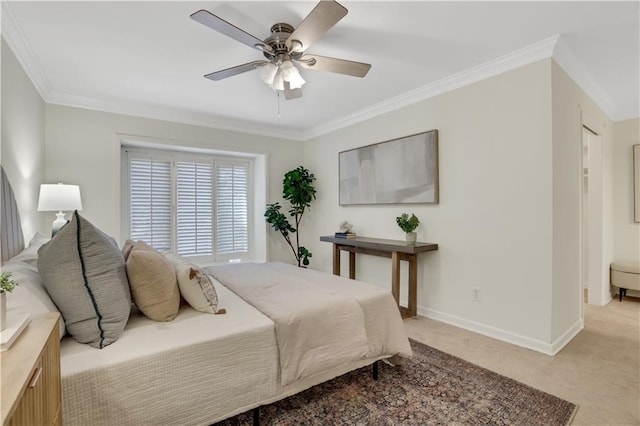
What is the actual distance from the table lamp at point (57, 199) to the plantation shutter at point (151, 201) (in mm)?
1279

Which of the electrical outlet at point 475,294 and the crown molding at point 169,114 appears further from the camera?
the crown molding at point 169,114

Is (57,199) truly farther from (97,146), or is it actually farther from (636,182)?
(636,182)

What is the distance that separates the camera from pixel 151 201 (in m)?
4.26

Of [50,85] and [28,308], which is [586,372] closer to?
[28,308]

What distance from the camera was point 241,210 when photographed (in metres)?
5.05

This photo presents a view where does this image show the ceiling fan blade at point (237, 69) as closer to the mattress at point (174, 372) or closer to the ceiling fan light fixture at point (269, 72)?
the ceiling fan light fixture at point (269, 72)

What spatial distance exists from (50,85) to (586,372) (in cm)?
527

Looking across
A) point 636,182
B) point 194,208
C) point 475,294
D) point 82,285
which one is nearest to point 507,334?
point 475,294

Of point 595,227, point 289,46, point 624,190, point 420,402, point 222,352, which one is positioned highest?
point 289,46

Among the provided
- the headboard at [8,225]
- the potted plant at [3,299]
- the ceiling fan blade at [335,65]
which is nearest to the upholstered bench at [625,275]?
the ceiling fan blade at [335,65]

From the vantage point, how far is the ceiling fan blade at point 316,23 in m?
1.62

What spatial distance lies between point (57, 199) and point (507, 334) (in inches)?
163

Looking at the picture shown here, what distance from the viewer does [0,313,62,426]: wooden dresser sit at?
0.63 metres

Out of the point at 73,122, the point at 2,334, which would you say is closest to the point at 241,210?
the point at 73,122
